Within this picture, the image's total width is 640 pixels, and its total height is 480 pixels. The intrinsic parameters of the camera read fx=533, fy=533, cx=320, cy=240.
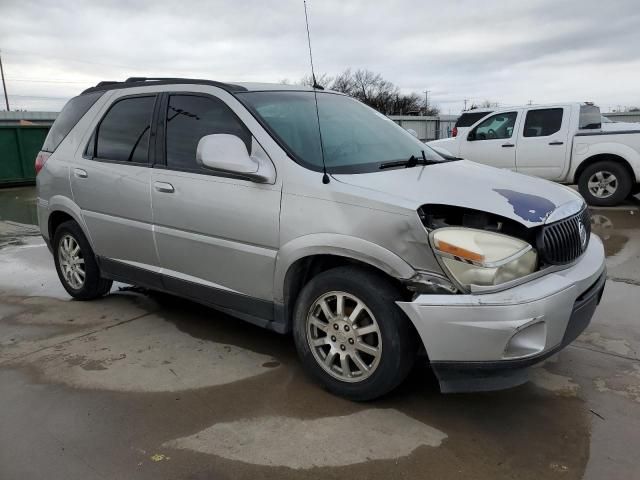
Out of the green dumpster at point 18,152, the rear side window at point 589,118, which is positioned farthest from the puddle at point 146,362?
the green dumpster at point 18,152

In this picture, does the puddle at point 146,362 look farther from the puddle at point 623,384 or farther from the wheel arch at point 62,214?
the puddle at point 623,384

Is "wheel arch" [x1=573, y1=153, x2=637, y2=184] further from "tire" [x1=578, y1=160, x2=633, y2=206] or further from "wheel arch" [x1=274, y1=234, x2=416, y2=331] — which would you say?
"wheel arch" [x1=274, y1=234, x2=416, y2=331]

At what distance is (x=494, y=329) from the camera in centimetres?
250

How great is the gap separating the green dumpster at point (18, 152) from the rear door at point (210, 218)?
41.2ft

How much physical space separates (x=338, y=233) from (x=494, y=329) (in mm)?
935

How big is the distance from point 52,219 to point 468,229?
13.0 ft

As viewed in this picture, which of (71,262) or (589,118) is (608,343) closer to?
(71,262)

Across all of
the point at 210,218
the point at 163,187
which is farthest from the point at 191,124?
the point at 210,218

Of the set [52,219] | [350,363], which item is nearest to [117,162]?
[52,219]

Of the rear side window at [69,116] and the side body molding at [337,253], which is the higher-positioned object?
the rear side window at [69,116]

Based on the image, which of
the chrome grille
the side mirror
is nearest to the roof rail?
the side mirror

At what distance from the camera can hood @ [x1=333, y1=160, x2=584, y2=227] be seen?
8.98 ft

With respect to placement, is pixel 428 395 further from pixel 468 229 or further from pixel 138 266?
pixel 138 266

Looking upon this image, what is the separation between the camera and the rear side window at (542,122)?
9625 millimetres
